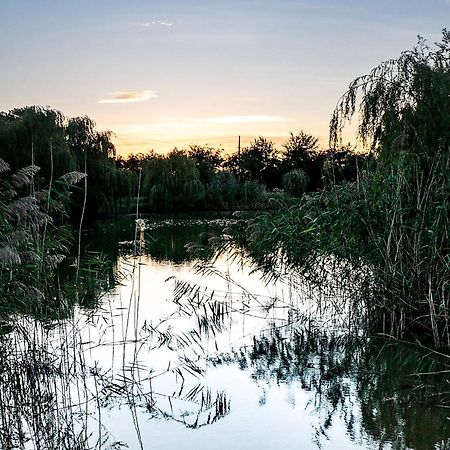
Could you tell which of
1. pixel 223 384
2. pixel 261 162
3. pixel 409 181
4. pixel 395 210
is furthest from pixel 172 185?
pixel 223 384

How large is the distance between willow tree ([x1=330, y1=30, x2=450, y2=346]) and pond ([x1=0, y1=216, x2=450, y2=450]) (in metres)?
0.44

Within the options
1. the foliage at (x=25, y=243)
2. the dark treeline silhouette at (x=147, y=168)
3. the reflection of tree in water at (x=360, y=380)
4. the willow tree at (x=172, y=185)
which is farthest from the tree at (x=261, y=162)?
the foliage at (x=25, y=243)

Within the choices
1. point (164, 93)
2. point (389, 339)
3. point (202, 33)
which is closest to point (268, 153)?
point (164, 93)

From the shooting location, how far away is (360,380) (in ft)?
19.3

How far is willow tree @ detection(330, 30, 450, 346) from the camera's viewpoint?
6.31 metres

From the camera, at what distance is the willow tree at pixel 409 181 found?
248 inches

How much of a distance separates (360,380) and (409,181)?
1.96 metres

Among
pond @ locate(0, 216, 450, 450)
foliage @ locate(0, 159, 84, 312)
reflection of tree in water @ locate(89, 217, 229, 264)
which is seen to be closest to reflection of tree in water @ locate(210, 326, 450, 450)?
pond @ locate(0, 216, 450, 450)

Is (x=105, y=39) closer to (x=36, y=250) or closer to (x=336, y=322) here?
(x=336, y=322)

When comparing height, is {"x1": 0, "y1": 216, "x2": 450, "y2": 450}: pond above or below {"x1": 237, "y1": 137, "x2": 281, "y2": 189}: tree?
below

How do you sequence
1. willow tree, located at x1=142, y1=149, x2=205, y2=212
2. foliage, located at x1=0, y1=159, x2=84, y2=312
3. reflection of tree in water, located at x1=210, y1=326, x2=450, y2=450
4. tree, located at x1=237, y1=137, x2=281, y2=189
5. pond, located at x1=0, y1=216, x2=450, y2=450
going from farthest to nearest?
tree, located at x1=237, y1=137, x2=281, y2=189 → willow tree, located at x1=142, y1=149, x2=205, y2=212 → foliage, located at x1=0, y1=159, x2=84, y2=312 → reflection of tree in water, located at x1=210, y1=326, x2=450, y2=450 → pond, located at x1=0, y1=216, x2=450, y2=450

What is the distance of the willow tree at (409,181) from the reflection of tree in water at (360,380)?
Answer: 0.37 m

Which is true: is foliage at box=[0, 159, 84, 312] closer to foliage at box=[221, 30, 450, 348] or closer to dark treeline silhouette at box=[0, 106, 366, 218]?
foliage at box=[221, 30, 450, 348]

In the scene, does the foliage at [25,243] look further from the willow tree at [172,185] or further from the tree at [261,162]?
the tree at [261,162]
